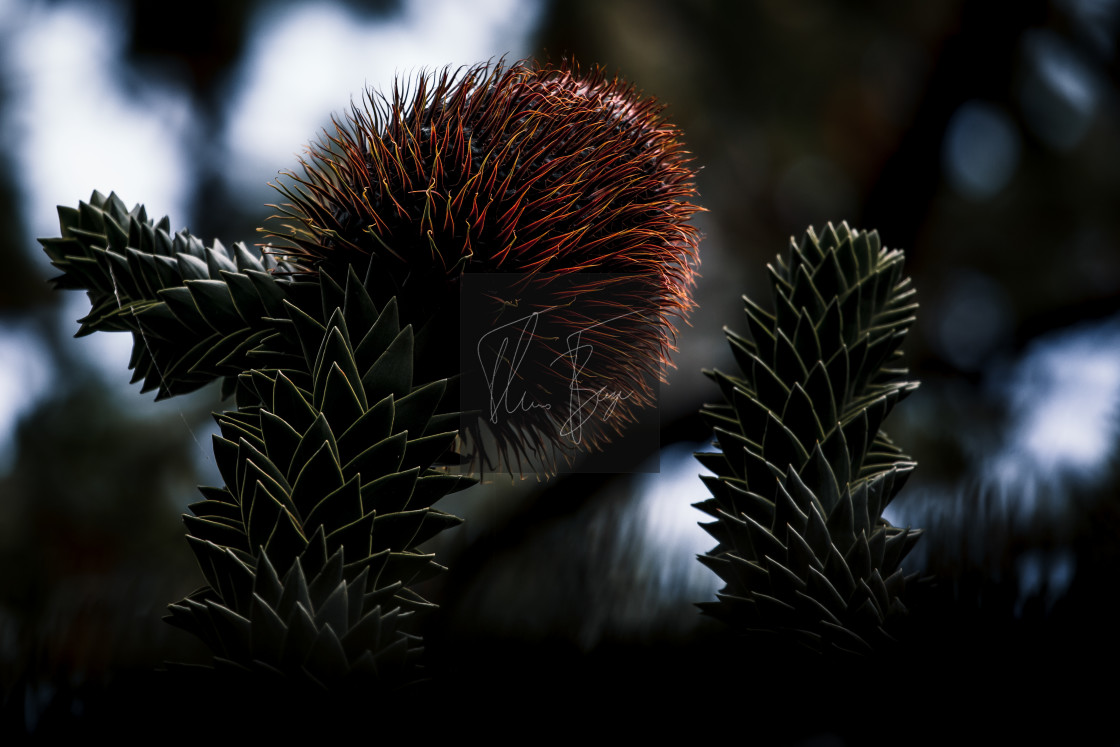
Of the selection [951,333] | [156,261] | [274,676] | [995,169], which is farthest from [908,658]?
[995,169]

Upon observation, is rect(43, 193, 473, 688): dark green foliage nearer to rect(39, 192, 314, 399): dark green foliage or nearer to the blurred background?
rect(39, 192, 314, 399): dark green foliage

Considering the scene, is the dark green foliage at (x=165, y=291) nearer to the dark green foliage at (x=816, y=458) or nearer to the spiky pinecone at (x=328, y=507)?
the spiky pinecone at (x=328, y=507)

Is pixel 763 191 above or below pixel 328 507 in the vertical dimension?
above

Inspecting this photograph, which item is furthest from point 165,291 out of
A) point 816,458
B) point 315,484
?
point 816,458

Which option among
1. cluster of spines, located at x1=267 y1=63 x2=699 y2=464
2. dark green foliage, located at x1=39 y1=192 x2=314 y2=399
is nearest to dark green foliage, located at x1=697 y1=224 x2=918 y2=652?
cluster of spines, located at x1=267 y1=63 x2=699 y2=464

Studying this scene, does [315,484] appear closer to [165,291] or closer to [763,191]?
[165,291]

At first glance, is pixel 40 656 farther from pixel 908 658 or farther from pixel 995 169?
pixel 995 169
